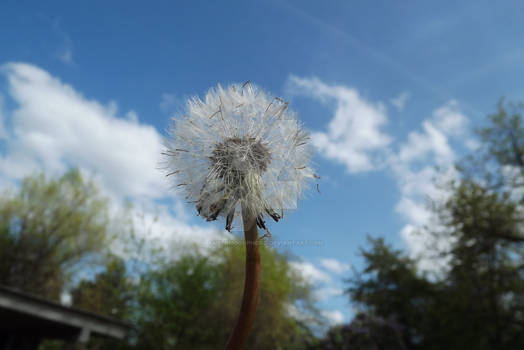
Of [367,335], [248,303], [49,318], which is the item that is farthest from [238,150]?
[367,335]

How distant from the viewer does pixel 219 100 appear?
1869mm

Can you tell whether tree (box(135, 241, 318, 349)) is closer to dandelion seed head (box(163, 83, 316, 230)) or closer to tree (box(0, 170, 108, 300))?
tree (box(0, 170, 108, 300))

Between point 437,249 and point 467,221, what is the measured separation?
189 cm

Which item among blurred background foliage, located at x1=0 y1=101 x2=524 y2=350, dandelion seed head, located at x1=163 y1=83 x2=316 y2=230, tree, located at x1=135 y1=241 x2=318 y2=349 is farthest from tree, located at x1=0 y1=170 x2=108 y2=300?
dandelion seed head, located at x1=163 y1=83 x2=316 y2=230

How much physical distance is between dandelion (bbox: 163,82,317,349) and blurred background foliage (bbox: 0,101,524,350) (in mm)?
15671

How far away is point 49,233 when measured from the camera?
83.0 feet

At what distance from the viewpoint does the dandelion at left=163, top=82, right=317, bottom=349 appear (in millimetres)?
1545

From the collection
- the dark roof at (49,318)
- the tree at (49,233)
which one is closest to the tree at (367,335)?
the dark roof at (49,318)

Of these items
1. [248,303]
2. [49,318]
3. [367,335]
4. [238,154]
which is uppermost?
[367,335]

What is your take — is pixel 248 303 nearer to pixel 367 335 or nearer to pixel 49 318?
pixel 49 318

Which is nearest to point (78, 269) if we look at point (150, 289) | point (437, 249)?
point (150, 289)

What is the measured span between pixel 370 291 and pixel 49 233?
2141 centimetres

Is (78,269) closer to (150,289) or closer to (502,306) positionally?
(150,289)

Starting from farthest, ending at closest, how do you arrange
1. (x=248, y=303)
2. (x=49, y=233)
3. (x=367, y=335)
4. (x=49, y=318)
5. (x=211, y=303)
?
1. (x=49, y=233)
2. (x=211, y=303)
3. (x=367, y=335)
4. (x=49, y=318)
5. (x=248, y=303)
